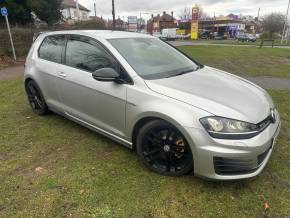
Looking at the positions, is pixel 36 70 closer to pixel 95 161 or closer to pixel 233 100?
pixel 95 161

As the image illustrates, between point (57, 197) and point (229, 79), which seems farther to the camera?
point (229, 79)

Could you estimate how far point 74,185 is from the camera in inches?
118

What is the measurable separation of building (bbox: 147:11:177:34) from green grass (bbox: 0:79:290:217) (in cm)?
7484

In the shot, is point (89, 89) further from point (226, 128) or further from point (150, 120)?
point (226, 128)

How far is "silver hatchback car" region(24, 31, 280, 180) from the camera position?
262 cm

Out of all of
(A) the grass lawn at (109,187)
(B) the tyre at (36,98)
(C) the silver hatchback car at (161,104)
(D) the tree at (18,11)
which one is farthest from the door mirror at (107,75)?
(D) the tree at (18,11)

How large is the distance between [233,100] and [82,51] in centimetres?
224

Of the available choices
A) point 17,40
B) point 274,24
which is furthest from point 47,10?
point 274,24

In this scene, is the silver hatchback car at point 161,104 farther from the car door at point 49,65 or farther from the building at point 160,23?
the building at point 160,23

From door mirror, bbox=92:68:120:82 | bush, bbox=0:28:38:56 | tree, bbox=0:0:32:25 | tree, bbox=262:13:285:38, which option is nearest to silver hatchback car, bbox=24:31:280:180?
door mirror, bbox=92:68:120:82

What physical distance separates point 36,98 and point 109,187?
2.87 m

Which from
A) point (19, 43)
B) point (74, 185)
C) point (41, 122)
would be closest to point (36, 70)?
point (41, 122)

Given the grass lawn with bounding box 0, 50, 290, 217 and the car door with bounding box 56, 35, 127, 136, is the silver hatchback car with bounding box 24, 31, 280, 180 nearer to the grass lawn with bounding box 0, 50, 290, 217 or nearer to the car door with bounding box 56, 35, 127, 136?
the car door with bounding box 56, 35, 127, 136

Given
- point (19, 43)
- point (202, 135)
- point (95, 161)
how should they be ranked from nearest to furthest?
point (202, 135)
point (95, 161)
point (19, 43)
